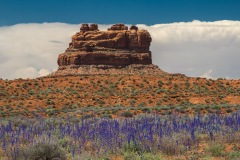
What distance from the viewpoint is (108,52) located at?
106 meters

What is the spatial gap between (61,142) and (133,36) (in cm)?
10090

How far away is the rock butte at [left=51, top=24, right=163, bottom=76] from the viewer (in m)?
99.3

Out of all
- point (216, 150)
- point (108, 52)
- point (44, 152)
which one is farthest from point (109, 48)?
point (44, 152)

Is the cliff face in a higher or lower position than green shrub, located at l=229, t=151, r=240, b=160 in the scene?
higher

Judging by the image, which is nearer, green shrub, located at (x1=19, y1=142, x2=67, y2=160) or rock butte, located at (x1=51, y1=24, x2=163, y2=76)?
Answer: green shrub, located at (x1=19, y1=142, x2=67, y2=160)

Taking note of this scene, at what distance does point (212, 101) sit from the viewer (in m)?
46.8

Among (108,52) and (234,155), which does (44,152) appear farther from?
(108,52)

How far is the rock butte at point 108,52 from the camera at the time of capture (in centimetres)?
9931

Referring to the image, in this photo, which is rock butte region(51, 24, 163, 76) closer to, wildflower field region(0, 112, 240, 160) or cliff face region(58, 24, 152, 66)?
cliff face region(58, 24, 152, 66)

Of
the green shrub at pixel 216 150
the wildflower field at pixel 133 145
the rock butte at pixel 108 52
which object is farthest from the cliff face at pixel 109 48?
the green shrub at pixel 216 150

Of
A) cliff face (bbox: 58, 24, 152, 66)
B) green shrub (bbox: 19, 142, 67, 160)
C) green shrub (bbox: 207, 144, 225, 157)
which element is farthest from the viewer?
cliff face (bbox: 58, 24, 152, 66)

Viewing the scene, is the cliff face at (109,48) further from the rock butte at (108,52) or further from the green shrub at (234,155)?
the green shrub at (234,155)

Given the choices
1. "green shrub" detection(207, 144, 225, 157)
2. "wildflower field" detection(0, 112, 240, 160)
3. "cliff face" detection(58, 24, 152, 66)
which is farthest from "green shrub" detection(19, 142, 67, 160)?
"cliff face" detection(58, 24, 152, 66)

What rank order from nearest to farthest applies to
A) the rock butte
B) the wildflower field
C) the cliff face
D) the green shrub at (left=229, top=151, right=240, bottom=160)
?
the green shrub at (left=229, top=151, right=240, bottom=160), the wildflower field, the rock butte, the cliff face
